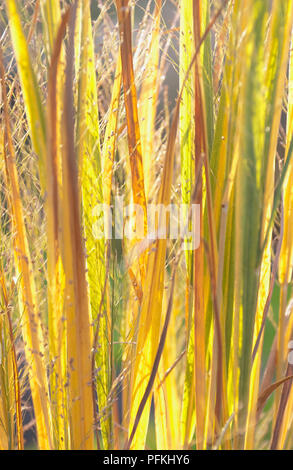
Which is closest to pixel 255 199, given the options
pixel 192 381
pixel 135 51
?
pixel 192 381

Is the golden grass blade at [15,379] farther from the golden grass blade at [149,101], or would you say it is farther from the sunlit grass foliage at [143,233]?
the golden grass blade at [149,101]

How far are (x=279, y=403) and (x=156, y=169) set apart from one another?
224mm

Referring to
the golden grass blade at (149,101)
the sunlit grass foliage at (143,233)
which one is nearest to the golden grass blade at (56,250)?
the sunlit grass foliage at (143,233)

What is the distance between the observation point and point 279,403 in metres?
0.30

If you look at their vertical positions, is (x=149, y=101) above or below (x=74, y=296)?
above

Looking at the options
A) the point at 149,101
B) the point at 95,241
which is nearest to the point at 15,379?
the point at 95,241

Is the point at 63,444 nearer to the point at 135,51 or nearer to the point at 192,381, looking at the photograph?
the point at 192,381

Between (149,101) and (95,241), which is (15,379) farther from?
(149,101)

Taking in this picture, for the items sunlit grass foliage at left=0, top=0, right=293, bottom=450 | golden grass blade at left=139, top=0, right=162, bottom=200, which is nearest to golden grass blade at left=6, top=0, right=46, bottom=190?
sunlit grass foliage at left=0, top=0, right=293, bottom=450

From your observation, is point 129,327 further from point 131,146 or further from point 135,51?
point 135,51

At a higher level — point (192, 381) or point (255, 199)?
point (255, 199)

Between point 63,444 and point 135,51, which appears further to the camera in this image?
point 135,51

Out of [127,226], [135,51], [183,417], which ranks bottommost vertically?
[183,417]

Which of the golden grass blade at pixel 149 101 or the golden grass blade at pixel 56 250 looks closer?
the golden grass blade at pixel 56 250
